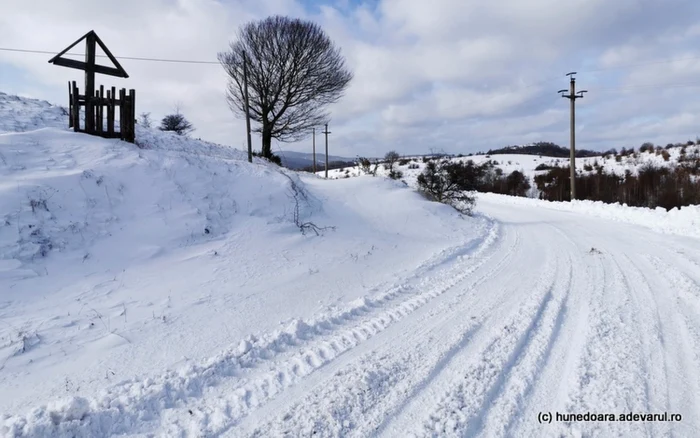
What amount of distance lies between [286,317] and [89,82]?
8936 millimetres

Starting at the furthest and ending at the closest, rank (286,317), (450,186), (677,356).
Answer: (450,186) < (286,317) < (677,356)

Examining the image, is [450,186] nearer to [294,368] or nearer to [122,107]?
[122,107]

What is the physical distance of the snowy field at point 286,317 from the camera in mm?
2918

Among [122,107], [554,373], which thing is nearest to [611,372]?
[554,373]

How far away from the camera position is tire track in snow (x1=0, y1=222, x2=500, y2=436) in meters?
2.75

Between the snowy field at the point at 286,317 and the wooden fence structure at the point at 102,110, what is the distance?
0.73m

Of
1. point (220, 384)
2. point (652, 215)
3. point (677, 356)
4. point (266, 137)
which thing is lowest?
point (220, 384)

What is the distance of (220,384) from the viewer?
3.30 m

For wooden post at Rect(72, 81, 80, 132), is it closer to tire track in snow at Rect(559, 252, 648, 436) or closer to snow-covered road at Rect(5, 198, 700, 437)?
snow-covered road at Rect(5, 198, 700, 437)

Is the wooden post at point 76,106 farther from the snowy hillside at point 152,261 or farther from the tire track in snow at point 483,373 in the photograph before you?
→ the tire track in snow at point 483,373

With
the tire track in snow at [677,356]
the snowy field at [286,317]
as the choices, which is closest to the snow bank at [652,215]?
the snowy field at [286,317]

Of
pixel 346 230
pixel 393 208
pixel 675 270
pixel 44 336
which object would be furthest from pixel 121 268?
pixel 675 270

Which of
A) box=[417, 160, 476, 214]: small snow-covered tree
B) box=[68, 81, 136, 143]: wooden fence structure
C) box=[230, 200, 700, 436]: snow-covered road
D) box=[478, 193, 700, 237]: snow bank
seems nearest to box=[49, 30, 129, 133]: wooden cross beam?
box=[68, 81, 136, 143]: wooden fence structure

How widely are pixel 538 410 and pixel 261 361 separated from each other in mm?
2492
